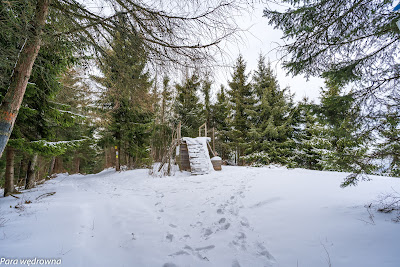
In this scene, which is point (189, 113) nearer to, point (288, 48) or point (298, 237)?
point (288, 48)

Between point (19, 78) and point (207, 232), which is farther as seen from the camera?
point (207, 232)

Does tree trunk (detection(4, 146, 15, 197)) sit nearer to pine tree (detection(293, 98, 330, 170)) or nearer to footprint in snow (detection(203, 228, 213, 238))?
footprint in snow (detection(203, 228, 213, 238))

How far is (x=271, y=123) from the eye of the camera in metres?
13.0

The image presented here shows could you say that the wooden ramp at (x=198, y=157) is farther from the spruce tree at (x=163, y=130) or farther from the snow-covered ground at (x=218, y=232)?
the spruce tree at (x=163, y=130)

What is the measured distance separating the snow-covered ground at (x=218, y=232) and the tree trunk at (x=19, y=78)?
131 cm

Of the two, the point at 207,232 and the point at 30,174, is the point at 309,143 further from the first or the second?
the point at 30,174

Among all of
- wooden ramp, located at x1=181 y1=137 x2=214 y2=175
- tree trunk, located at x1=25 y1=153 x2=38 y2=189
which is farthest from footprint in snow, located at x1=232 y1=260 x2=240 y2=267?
tree trunk, located at x1=25 y1=153 x2=38 y2=189

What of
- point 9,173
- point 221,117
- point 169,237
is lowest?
point 169,237

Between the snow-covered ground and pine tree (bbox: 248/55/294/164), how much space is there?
31.1 ft

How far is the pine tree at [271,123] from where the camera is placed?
12.8 metres

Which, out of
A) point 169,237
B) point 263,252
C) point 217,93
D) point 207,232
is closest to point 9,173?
point 169,237

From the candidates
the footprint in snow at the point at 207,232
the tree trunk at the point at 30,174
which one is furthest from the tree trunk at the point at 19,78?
the tree trunk at the point at 30,174

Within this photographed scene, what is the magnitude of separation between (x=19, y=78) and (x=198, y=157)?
721cm

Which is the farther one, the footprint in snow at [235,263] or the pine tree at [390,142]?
the pine tree at [390,142]
